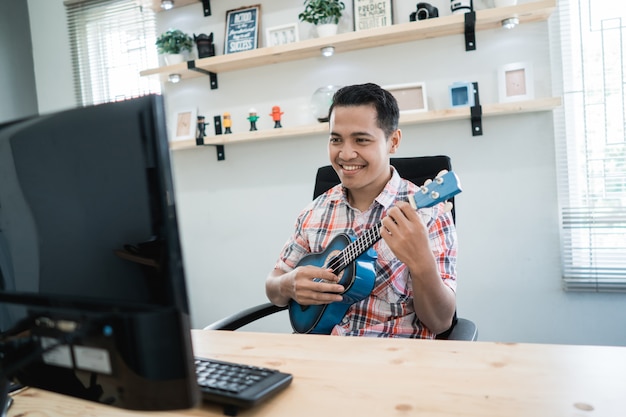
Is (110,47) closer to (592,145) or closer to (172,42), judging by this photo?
(172,42)

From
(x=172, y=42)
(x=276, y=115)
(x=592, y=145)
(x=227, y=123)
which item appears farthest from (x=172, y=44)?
(x=592, y=145)

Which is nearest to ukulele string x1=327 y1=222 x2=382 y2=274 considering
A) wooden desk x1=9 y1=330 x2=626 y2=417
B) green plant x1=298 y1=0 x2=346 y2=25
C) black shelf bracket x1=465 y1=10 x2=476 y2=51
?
wooden desk x1=9 y1=330 x2=626 y2=417

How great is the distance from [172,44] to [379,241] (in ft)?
5.85

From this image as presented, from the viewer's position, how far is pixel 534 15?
196 centimetres

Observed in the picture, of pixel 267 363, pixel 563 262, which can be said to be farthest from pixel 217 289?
pixel 267 363

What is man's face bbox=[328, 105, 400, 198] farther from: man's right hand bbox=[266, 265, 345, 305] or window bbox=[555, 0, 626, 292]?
window bbox=[555, 0, 626, 292]

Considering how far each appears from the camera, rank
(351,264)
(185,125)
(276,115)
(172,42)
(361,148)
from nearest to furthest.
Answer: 1. (351,264)
2. (361,148)
3. (276,115)
4. (172,42)
5. (185,125)

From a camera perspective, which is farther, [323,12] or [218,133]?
[218,133]

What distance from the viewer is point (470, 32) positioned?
2102mm

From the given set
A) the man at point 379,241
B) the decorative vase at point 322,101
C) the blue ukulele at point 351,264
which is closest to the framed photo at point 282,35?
the decorative vase at point 322,101

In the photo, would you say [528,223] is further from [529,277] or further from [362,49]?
[362,49]

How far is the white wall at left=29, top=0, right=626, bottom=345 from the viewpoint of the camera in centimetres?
208

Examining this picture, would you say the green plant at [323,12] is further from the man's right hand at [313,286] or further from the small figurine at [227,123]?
the man's right hand at [313,286]

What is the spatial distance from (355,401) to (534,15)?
1.90 m
